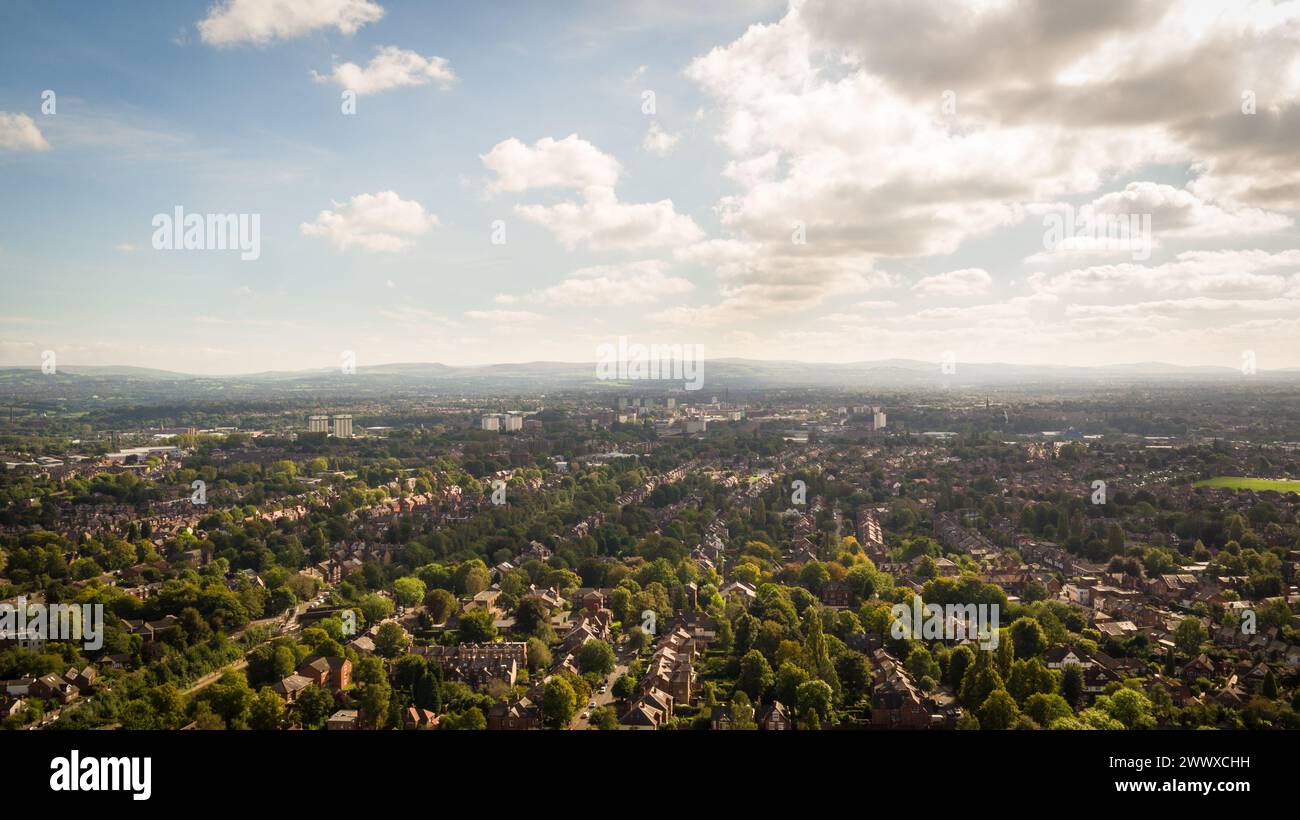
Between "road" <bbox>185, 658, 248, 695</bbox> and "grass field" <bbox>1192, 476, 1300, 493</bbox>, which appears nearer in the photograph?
"road" <bbox>185, 658, 248, 695</bbox>

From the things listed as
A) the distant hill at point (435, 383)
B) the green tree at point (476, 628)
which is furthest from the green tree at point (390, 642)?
the distant hill at point (435, 383)

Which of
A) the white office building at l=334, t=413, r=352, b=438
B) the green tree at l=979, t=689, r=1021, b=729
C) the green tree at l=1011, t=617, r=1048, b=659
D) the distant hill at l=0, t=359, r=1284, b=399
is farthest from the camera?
the distant hill at l=0, t=359, r=1284, b=399

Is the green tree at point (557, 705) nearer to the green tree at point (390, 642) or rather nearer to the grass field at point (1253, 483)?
the green tree at point (390, 642)

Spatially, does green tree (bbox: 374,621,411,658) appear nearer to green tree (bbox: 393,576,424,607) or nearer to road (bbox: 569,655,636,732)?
green tree (bbox: 393,576,424,607)

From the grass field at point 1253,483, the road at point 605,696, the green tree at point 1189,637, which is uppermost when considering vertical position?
the grass field at point 1253,483

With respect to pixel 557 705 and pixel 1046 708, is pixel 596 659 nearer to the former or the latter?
pixel 557 705

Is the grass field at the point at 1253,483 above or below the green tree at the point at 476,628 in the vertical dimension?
above

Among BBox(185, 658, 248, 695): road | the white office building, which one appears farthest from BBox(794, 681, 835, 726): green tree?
the white office building

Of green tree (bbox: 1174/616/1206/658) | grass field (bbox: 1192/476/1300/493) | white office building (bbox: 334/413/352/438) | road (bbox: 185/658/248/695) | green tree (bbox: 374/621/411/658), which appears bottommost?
road (bbox: 185/658/248/695)
